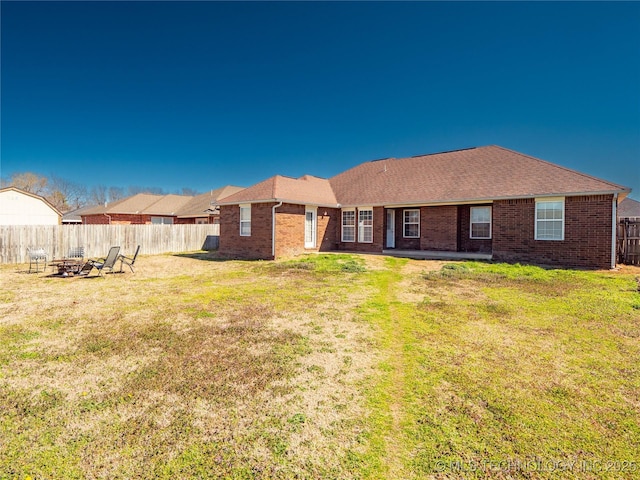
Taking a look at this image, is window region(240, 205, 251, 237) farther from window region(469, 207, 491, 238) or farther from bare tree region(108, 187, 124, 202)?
bare tree region(108, 187, 124, 202)

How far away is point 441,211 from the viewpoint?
56.4 feet

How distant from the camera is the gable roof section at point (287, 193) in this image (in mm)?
16723

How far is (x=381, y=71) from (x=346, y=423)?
1870 cm

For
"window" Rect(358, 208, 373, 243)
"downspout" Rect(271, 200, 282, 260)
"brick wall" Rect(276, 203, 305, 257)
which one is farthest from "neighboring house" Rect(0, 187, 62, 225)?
"window" Rect(358, 208, 373, 243)

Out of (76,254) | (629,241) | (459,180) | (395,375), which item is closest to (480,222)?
(459,180)

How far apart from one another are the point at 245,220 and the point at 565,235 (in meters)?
15.1

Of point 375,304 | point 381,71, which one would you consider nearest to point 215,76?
point 381,71

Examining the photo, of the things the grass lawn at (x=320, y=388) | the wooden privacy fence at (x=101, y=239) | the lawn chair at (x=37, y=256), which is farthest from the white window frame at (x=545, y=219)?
the lawn chair at (x=37, y=256)

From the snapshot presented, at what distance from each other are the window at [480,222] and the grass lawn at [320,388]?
8.85 m

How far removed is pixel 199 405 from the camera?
331 cm

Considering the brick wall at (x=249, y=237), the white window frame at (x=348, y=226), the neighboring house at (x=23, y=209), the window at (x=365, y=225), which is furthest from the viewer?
the neighboring house at (x=23, y=209)

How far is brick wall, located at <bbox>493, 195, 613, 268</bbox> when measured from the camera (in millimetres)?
12406

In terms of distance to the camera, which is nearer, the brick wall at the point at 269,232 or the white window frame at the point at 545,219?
the white window frame at the point at 545,219

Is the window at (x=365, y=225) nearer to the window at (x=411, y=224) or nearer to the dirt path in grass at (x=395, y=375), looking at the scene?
the window at (x=411, y=224)
